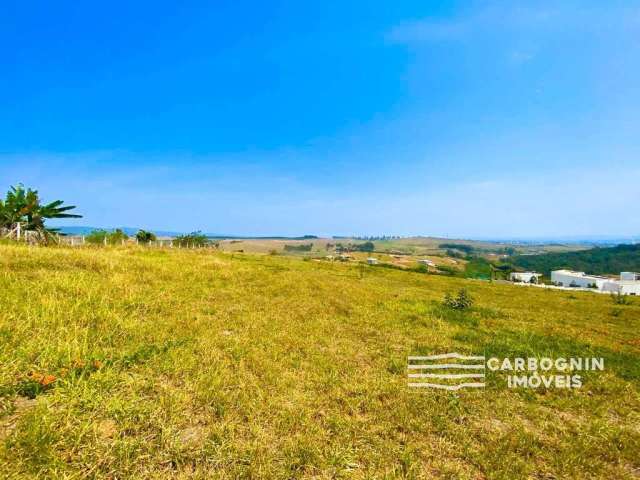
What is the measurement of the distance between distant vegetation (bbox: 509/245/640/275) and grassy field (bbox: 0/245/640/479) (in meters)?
183

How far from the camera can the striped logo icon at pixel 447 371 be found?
18.9ft

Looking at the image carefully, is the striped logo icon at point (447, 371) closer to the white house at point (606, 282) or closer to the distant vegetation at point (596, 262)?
the white house at point (606, 282)

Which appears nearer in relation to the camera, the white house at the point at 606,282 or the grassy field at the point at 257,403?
the grassy field at the point at 257,403

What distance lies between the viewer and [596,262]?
172 m

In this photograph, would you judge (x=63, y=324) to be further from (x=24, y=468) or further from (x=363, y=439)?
(x=363, y=439)


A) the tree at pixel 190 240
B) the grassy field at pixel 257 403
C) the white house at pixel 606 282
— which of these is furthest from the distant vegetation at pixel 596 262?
the grassy field at pixel 257 403

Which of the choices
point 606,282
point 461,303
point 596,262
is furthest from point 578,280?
point 461,303

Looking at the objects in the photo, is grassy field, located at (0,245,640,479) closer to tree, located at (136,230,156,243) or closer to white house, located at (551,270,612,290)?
tree, located at (136,230,156,243)

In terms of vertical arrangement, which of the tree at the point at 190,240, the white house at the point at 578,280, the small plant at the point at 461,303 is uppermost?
the tree at the point at 190,240

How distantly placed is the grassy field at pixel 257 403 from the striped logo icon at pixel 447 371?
279 millimetres

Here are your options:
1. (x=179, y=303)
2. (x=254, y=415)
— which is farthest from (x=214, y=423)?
(x=179, y=303)

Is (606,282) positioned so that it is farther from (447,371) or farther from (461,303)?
(447,371)

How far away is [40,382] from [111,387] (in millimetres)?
823

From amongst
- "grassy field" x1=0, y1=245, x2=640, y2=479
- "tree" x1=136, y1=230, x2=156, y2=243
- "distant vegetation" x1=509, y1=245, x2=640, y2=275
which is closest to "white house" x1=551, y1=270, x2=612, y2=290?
"distant vegetation" x1=509, y1=245, x2=640, y2=275
